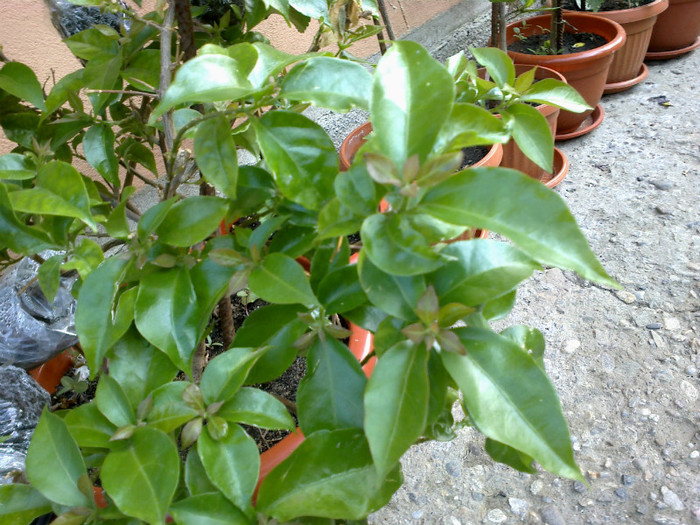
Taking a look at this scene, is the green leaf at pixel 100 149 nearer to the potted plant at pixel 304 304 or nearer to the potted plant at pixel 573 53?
the potted plant at pixel 304 304

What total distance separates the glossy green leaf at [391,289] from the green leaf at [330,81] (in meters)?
0.16

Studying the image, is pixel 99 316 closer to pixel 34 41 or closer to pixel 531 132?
pixel 531 132

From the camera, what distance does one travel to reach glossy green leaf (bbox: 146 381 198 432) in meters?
0.50

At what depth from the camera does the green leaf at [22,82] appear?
74cm

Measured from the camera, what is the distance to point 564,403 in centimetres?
130

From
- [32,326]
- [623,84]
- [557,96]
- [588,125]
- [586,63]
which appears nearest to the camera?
[557,96]

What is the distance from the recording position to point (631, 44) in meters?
2.24

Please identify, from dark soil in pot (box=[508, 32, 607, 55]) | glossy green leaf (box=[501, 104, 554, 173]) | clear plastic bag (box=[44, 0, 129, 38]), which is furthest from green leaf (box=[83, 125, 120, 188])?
dark soil in pot (box=[508, 32, 607, 55])

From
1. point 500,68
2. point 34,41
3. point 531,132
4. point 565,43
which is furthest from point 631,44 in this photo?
point 34,41

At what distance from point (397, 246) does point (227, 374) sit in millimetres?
207

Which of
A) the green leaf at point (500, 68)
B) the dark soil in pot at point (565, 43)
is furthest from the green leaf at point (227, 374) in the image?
the dark soil in pot at point (565, 43)

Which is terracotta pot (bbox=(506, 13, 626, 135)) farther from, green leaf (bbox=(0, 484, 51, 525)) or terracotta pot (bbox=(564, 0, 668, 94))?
green leaf (bbox=(0, 484, 51, 525))

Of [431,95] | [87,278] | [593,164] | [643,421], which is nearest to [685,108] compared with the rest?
[593,164]

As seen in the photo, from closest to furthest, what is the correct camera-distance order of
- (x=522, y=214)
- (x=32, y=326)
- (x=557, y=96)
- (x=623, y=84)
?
(x=522, y=214) < (x=557, y=96) < (x=32, y=326) < (x=623, y=84)
